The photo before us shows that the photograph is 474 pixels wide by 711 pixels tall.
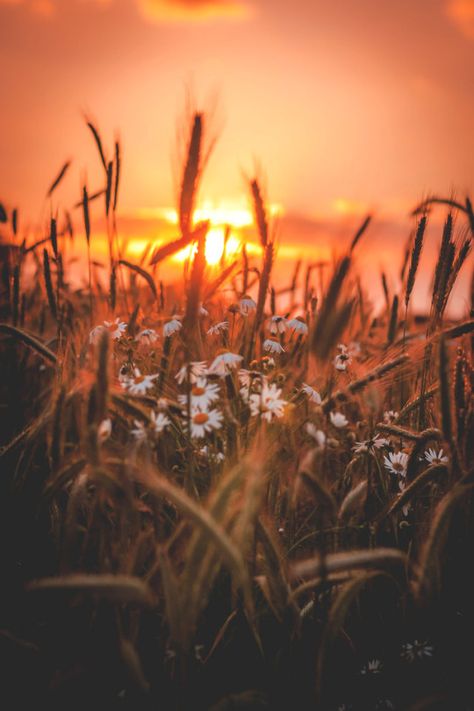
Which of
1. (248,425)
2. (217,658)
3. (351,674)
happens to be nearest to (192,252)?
(248,425)

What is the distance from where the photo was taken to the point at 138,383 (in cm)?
211

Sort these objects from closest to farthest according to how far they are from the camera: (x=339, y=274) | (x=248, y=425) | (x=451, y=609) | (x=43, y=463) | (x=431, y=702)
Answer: (x=431, y=702), (x=339, y=274), (x=451, y=609), (x=248, y=425), (x=43, y=463)

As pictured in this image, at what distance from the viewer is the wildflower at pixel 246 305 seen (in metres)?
2.55

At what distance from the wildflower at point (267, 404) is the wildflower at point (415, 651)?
0.89 metres

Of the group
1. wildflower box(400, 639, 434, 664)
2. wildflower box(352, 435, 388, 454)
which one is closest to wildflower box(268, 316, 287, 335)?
wildflower box(352, 435, 388, 454)

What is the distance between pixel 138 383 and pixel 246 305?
2.74 ft

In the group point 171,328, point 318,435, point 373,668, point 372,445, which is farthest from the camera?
point 171,328

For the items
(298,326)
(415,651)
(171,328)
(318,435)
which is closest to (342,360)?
(298,326)

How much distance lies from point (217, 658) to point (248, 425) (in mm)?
818

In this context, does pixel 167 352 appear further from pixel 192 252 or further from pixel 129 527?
pixel 129 527

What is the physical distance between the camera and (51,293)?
2.49m

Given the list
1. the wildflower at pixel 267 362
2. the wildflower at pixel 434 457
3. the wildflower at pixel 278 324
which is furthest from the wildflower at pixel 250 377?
the wildflower at pixel 434 457

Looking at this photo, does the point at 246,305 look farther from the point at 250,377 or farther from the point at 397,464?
the point at 397,464

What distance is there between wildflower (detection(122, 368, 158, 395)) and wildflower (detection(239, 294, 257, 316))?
606mm
